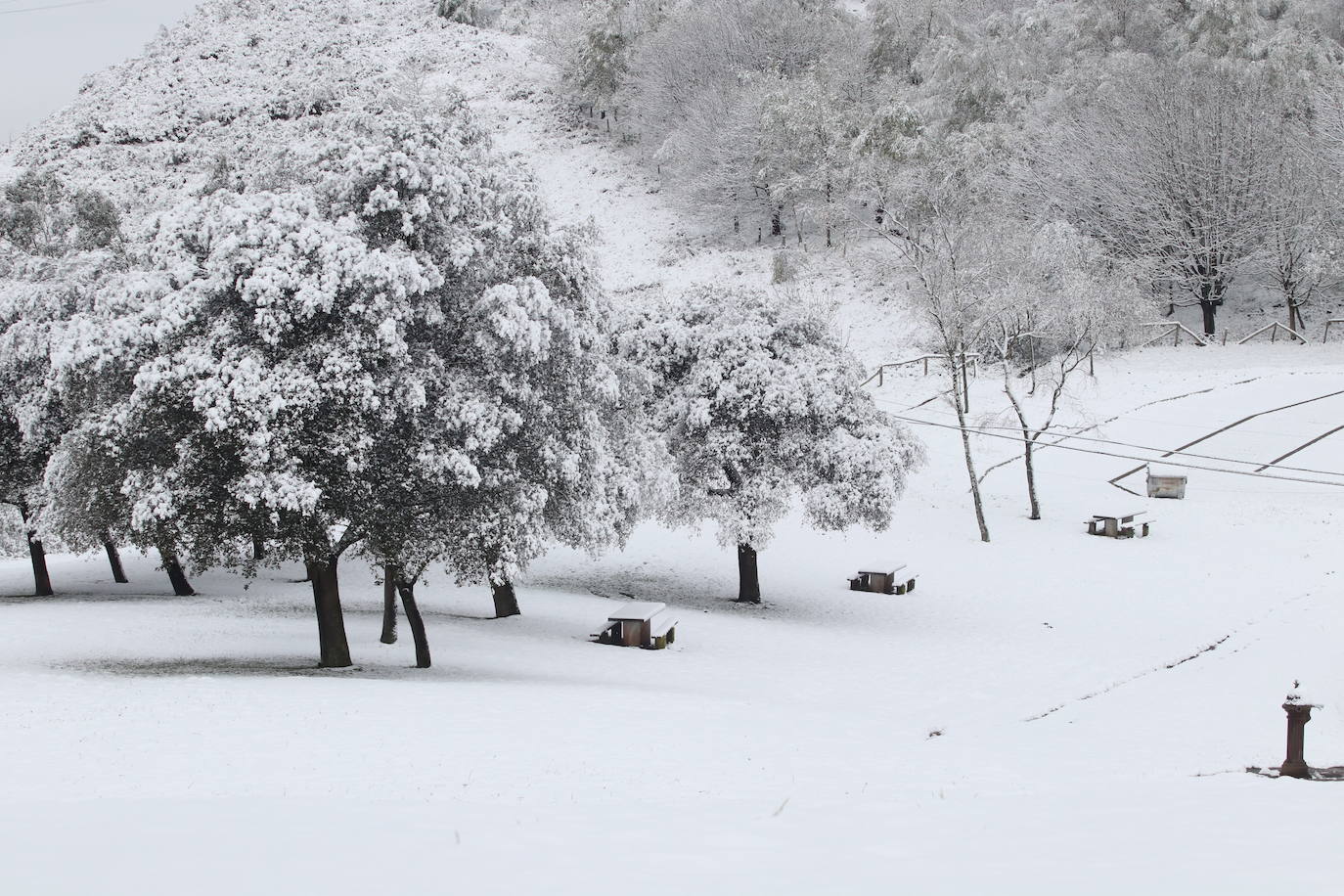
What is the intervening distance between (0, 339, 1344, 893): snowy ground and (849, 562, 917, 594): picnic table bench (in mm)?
755

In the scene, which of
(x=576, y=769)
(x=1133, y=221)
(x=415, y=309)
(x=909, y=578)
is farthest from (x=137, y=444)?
(x=1133, y=221)

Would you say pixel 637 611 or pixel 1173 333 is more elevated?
pixel 1173 333

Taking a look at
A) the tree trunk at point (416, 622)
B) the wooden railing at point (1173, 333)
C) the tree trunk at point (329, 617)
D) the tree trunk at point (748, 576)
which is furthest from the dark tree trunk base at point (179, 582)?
the wooden railing at point (1173, 333)

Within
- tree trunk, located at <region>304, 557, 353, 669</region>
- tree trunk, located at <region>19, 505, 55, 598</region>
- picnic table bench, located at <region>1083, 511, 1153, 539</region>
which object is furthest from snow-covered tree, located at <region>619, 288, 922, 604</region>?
tree trunk, located at <region>19, 505, 55, 598</region>

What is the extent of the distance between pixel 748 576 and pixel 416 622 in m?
12.6

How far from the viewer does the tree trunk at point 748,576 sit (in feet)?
96.2

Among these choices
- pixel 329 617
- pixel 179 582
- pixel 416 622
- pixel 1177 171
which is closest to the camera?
pixel 329 617

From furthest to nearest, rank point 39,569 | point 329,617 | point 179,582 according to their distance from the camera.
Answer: point 179,582 < point 39,569 < point 329,617

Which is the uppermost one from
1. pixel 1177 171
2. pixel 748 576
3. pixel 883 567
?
pixel 1177 171

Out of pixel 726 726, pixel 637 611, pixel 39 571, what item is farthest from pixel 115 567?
pixel 726 726

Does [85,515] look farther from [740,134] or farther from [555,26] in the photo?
[555,26]

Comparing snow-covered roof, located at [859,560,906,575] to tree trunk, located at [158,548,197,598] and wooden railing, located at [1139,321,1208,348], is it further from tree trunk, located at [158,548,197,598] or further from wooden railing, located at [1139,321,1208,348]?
wooden railing, located at [1139,321,1208,348]

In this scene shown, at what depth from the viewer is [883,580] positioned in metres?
30.5

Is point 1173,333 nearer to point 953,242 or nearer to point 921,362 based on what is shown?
point 921,362
